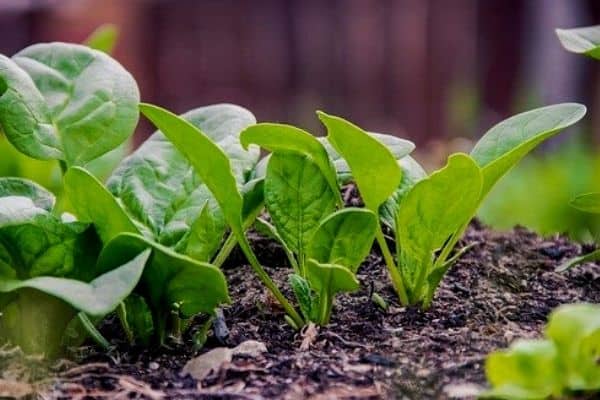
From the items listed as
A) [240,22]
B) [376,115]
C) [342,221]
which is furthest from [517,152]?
[240,22]

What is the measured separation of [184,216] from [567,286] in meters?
0.63

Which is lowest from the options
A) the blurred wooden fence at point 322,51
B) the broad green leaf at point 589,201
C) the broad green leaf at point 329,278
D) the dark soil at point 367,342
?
the blurred wooden fence at point 322,51

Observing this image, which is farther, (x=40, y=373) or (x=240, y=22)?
(x=240, y=22)

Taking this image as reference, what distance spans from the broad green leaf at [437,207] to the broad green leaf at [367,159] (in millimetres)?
33

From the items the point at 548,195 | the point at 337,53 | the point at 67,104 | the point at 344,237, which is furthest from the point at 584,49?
the point at 337,53

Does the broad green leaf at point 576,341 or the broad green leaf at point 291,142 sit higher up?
the broad green leaf at point 291,142

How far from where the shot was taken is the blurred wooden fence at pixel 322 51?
6.79 meters

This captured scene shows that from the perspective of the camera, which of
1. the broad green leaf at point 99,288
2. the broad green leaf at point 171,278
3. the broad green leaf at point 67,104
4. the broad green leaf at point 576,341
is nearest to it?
the broad green leaf at point 576,341

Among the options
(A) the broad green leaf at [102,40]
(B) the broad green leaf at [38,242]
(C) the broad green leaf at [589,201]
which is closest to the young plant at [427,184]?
(C) the broad green leaf at [589,201]

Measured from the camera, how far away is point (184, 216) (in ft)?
4.55

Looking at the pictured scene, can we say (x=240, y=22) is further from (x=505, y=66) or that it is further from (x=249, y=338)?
(x=249, y=338)

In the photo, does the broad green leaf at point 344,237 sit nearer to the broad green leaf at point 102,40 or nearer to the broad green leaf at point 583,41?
the broad green leaf at point 583,41

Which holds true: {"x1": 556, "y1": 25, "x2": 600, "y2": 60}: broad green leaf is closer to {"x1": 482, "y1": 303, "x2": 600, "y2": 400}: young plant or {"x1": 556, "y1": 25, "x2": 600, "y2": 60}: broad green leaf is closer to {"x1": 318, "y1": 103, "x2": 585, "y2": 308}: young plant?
{"x1": 318, "y1": 103, "x2": 585, "y2": 308}: young plant

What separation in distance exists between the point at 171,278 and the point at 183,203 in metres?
0.20
